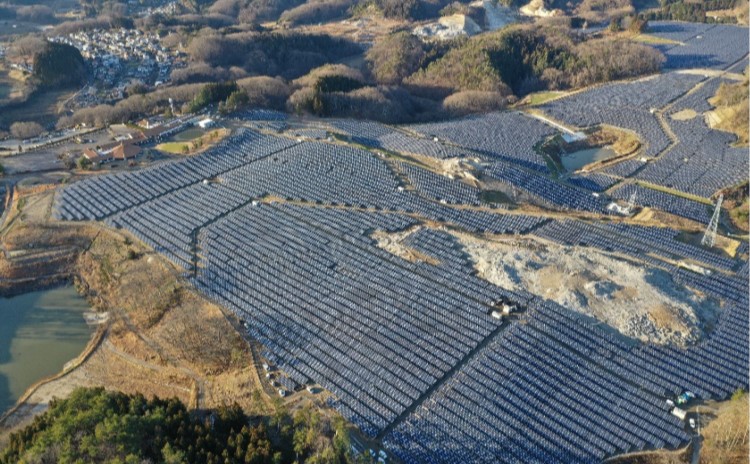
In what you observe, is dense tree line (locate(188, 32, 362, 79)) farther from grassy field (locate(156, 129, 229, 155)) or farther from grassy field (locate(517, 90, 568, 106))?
grassy field (locate(517, 90, 568, 106))

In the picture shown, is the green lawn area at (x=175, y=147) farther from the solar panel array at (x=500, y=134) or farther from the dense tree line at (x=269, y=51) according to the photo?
the dense tree line at (x=269, y=51)

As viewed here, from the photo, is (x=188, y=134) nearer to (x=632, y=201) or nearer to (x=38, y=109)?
(x=38, y=109)

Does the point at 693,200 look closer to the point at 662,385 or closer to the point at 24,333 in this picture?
the point at 662,385

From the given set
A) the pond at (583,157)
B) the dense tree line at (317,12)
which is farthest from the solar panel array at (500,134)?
the dense tree line at (317,12)

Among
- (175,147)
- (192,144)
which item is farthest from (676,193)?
(175,147)

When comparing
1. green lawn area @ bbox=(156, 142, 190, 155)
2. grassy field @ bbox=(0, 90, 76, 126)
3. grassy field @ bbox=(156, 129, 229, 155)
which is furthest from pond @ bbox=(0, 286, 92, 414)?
grassy field @ bbox=(0, 90, 76, 126)
